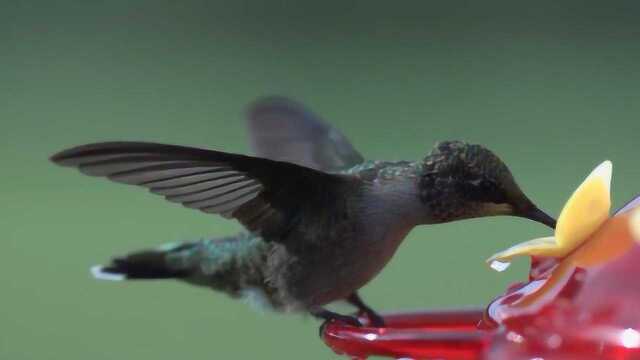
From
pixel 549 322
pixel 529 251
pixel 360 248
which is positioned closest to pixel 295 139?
pixel 360 248

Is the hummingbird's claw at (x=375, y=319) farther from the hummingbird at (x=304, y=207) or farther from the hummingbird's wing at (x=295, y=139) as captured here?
the hummingbird's wing at (x=295, y=139)

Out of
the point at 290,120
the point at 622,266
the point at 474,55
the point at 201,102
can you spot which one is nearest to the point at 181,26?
the point at 201,102

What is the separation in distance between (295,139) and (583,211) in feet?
3.21

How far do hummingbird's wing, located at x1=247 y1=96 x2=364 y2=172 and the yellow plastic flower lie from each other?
875 mm

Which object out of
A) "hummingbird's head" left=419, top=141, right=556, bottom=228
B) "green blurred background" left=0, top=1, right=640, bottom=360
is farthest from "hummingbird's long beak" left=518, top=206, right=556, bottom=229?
"green blurred background" left=0, top=1, right=640, bottom=360

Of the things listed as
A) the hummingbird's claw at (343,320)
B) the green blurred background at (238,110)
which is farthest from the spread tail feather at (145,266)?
the green blurred background at (238,110)

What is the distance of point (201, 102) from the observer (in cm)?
461

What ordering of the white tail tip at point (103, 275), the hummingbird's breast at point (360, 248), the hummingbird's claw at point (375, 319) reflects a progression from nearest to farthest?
the hummingbird's claw at point (375, 319) → the hummingbird's breast at point (360, 248) → the white tail tip at point (103, 275)

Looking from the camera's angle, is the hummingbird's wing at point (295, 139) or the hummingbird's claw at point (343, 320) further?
the hummingbird's wing at point (295, 139)

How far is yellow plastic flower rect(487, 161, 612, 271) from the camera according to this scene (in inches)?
54.7

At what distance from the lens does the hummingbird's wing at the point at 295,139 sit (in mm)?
2258

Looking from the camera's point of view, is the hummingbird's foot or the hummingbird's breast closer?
the hummingbird's foot

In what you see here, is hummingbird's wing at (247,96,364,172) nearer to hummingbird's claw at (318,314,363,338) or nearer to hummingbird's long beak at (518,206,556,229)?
hummingbird's claw at (318,314,363,338)

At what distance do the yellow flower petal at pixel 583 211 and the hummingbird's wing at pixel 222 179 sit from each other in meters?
0.53
